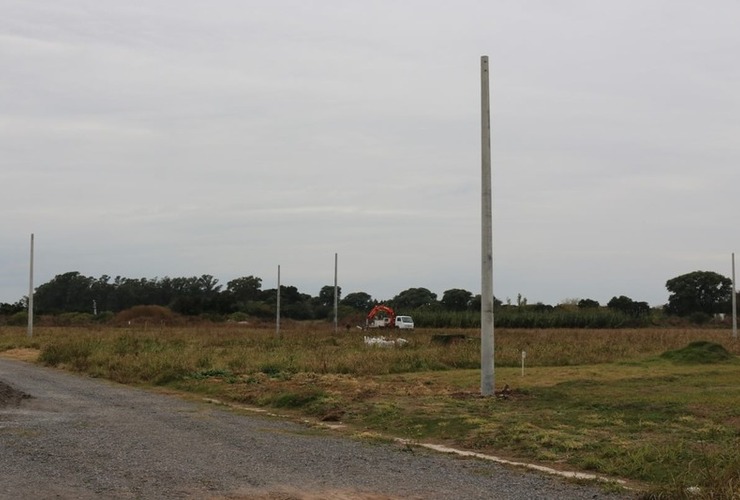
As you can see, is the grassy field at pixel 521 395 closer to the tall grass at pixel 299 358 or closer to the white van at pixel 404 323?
the tall grass at pixel 299 358

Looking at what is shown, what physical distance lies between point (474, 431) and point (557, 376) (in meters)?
11.7

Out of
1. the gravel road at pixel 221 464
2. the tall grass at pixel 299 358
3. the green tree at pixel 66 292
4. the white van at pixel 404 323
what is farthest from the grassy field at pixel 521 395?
the green tree at pixel 66 292

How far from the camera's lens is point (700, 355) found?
3072 cm

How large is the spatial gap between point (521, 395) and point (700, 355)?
13.7 m

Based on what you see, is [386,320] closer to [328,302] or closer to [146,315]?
[146,315]

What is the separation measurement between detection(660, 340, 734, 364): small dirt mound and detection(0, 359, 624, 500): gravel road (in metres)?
18.6

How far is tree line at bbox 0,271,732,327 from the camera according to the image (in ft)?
284

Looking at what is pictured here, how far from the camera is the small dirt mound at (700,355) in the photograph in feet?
99.4

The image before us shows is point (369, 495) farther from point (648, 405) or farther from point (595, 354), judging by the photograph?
point (595, 354)

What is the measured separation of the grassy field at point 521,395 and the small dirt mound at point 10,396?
13.8ft

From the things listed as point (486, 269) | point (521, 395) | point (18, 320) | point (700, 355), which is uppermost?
point (486, 269)

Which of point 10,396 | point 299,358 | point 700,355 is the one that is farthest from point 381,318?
point 10,396

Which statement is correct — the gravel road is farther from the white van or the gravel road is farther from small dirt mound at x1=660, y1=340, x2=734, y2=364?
the white van

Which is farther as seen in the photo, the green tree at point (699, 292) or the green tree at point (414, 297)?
the green tree at point (414, 297)
